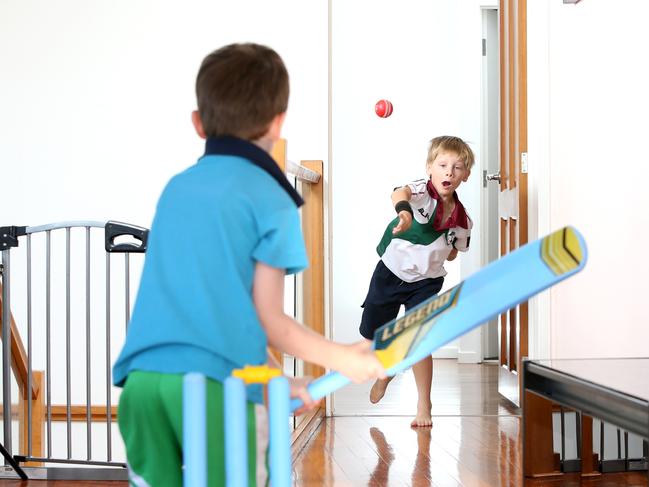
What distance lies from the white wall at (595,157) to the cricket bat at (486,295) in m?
1.82

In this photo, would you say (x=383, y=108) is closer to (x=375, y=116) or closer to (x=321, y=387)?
Answer: (x=375, y=116)

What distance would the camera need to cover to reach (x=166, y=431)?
1.17 metres

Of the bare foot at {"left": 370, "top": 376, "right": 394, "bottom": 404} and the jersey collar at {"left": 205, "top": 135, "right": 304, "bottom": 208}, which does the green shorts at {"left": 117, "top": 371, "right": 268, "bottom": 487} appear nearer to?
the jersey collar at {"left": 205, "top": 135, "right": 304, "bottom": 208}

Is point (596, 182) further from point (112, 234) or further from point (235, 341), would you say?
point (235, 341)

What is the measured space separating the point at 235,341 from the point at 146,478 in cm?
21

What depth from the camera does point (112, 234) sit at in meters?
2.73

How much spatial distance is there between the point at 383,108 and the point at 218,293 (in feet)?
15.5

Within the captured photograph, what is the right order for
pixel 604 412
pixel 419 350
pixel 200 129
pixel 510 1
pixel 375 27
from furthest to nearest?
pixel 375 27, pixel 510 1, pixel 604 412, pixel 200 129, pixel 419 350

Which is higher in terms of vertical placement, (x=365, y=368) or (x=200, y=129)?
(x=200, y=129)

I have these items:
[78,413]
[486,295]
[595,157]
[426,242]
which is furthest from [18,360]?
[486,295]

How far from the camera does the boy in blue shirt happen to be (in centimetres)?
114

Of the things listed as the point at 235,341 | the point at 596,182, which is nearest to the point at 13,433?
the point at 596,182

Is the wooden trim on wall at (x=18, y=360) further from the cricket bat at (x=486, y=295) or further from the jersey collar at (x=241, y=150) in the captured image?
the cricket bat at (x=486, y=295)

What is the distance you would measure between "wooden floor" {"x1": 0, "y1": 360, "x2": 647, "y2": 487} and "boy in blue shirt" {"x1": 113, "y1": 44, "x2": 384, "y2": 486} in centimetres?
137
